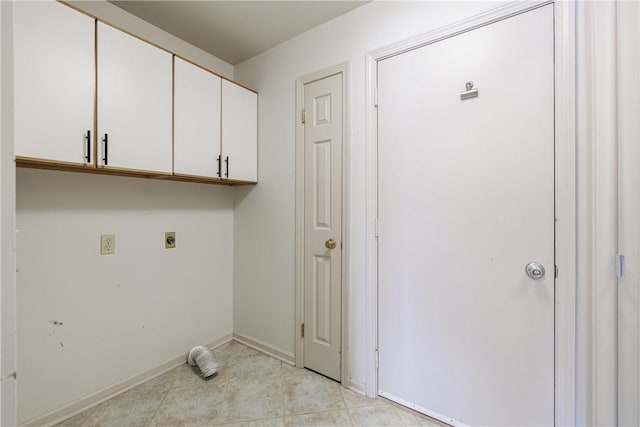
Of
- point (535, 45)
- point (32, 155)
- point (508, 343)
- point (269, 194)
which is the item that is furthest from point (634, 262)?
point (32, 155)

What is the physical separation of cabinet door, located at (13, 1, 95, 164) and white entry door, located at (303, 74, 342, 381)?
4.14 ft

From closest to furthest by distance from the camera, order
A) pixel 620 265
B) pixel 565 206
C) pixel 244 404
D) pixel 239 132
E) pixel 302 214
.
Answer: pixel 620 265 < pixel 565 206 < pixel 244 404 < pixel 302 214 < pixel 239 132

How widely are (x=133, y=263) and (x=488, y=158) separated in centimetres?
224

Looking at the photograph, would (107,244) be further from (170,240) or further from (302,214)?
(302,214)

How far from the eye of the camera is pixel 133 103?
5.16 feet

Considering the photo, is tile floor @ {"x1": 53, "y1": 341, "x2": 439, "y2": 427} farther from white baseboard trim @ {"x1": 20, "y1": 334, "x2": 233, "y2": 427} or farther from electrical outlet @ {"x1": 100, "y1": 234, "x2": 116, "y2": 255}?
electrical outlet @ {"x1": 100, "y1": 234, "x2": 116, "y2": 255}

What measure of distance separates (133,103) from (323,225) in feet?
4.46

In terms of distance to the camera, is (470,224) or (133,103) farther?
(133,103)

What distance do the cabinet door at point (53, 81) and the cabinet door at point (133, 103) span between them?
0.20ft

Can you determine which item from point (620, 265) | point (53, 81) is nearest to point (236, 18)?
point (53, 81)

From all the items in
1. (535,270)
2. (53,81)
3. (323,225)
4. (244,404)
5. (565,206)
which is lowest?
(244,404)

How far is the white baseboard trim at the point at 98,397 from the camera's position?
58.6 inches

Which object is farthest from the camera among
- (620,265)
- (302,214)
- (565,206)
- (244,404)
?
(302,214)

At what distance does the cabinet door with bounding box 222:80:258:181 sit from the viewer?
6.82ft
